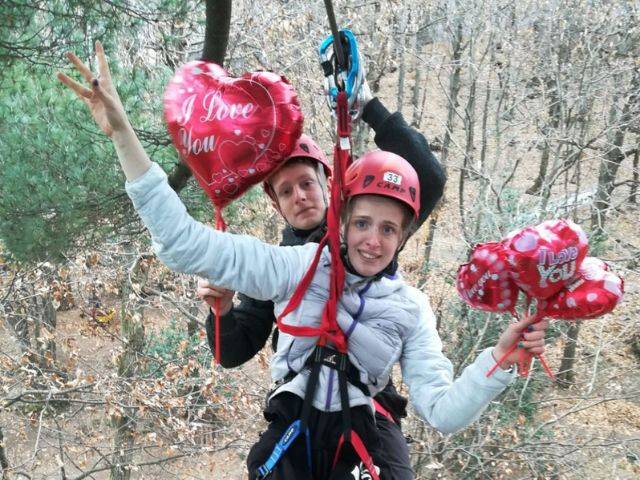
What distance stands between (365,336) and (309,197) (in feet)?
1.93

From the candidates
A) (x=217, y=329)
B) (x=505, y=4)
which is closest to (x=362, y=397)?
(x=217, y=329)

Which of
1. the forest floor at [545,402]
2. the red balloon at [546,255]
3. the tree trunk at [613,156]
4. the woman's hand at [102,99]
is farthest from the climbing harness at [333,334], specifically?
the tree trunk at [613,156]

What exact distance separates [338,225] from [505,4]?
10518mm

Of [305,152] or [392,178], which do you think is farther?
[305,152]

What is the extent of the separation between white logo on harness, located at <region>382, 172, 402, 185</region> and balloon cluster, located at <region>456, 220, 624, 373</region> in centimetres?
31

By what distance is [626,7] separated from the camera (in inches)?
330

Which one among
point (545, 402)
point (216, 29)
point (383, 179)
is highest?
point (216, 29)

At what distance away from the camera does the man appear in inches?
79.7

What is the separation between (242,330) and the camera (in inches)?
79.4

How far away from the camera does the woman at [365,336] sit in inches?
63.2

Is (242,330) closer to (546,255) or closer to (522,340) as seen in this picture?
(522,340)

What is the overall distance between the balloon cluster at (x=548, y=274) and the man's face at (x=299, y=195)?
0.61 meters

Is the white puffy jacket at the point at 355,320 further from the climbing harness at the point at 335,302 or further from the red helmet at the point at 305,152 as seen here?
the red helmet at the point at 305,152

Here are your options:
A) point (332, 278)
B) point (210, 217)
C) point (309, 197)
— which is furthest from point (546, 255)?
point (210, 217)
